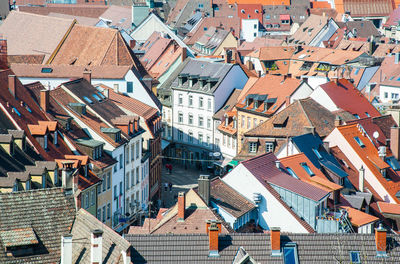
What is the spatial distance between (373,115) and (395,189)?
16.6 meters

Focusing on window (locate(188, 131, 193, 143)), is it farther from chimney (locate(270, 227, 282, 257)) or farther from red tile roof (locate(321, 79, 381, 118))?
chimney (locate(270, 227, 282, 257))

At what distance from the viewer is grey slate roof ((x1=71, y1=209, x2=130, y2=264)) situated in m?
37.6

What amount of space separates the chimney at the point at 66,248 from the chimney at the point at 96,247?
751 mm

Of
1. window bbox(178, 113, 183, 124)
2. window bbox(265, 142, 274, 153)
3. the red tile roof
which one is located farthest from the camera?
window bbox(178, 113, 183, 124)

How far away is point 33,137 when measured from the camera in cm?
6206

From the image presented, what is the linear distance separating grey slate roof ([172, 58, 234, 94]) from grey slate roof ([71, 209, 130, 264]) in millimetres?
67510

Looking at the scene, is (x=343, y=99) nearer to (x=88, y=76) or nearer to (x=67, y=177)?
(x=88, y=76)

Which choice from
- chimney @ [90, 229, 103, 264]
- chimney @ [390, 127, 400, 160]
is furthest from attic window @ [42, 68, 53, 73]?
chimney @ [90, 229, 103, 264]

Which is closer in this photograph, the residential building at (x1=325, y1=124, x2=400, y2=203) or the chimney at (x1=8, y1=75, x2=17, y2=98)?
the chimney at (x1=8, y1=75, x2=17, y2=98)

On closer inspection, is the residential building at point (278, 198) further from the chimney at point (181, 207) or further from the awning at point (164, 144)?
the awning at point (164, 144)

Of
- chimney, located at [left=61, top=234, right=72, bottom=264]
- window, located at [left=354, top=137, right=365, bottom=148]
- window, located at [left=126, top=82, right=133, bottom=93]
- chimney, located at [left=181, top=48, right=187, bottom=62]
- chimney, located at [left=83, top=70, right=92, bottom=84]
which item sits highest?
chimney, located at [left=181, top=48, right=187, bottom=62]

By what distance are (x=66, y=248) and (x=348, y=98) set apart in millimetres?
55103

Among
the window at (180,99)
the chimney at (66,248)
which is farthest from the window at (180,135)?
the chimney at (66,248)

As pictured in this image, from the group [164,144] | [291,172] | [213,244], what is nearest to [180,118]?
[164,144]
